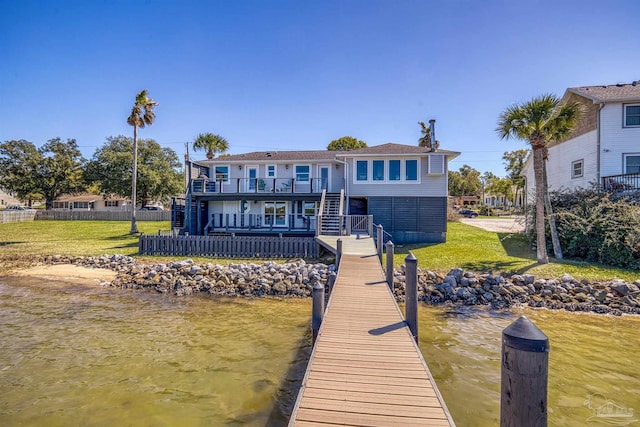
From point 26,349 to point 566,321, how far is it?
14048 mm

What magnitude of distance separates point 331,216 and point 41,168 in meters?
50.7

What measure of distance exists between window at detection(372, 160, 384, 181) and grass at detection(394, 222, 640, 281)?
15.4ft

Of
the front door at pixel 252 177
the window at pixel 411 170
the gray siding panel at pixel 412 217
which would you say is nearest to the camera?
the gray siding panel at pixel 412 217

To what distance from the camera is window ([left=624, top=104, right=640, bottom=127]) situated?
17828mm

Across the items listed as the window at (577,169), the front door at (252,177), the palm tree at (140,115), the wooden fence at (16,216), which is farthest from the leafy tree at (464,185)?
the wooden fence at (16,216)

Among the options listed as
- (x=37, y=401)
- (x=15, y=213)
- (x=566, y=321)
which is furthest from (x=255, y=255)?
(x=15, y=213)

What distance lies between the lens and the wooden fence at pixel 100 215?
133 feet

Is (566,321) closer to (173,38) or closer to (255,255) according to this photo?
(255,255)

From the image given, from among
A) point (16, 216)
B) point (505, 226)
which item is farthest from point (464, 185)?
point (16, 216)

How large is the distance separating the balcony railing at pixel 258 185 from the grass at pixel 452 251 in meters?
5.70

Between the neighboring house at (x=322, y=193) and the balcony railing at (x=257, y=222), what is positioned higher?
the neighboring house at (x=322, y=193)

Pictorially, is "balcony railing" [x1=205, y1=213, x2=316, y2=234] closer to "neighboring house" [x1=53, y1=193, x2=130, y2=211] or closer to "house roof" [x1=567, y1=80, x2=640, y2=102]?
"house roof" [x1=567, y1=80, x2=640, y2=102]

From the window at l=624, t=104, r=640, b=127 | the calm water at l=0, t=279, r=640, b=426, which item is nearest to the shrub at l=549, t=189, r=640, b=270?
the calm water at l=0, t=279, r=640, b=426

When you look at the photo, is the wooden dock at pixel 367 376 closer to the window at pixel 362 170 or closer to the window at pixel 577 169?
the window at pixel 362 170
